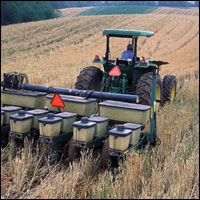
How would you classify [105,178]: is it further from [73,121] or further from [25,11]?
[25,11]

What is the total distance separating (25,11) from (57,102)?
28895mm

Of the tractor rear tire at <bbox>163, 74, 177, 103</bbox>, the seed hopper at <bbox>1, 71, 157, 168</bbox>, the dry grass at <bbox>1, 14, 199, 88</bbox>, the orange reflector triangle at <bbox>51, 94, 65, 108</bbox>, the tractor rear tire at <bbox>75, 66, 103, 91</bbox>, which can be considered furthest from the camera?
the dry grass at <bbox>1, 14, 199, 88</bbox>

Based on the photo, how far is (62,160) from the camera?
172 inches

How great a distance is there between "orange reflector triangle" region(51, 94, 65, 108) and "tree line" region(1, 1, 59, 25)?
26.3 meters

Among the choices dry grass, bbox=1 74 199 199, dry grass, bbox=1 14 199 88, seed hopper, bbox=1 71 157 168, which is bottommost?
dry grass, bbox=1 74 199 199

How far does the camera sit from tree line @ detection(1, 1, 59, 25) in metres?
30.5

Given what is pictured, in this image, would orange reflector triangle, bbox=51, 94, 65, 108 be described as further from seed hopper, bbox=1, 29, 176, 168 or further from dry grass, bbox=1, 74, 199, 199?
dry grass, bbox=1, 74, 199, 199

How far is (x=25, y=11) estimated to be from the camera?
31.7 meters

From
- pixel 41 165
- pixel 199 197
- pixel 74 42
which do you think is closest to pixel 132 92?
pixel 41 165

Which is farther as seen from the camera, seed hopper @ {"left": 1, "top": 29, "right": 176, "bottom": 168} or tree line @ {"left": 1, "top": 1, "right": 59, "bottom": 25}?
tree line @ {"left": 1, "top": 1, "right": 59, "bottom": 25}

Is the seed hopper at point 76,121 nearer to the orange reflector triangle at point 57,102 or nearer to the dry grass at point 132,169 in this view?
the orange reflector triangle at point 57,102

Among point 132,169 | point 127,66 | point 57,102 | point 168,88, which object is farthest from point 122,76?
point 132,169

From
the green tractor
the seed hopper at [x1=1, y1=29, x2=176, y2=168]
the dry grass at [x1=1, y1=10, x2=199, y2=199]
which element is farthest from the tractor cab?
the seed hopper at [x1=1, y1=29, x2=176, y2=168]

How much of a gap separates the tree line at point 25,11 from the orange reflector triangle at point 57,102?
86.4 ft
